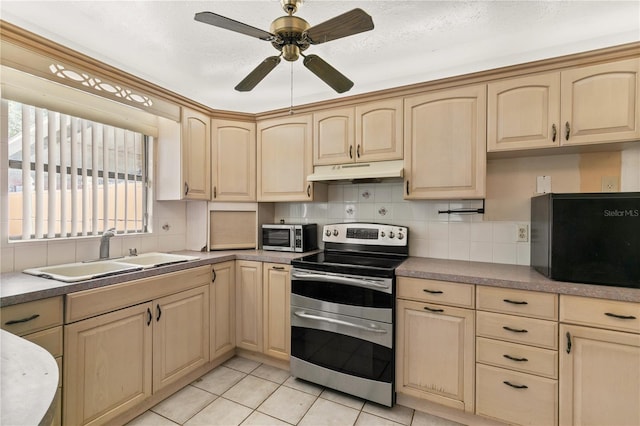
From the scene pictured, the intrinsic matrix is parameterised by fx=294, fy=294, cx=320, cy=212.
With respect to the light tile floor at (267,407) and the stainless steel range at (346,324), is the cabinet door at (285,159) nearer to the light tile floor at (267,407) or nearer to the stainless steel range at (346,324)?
the stainless steel range at (346,324)

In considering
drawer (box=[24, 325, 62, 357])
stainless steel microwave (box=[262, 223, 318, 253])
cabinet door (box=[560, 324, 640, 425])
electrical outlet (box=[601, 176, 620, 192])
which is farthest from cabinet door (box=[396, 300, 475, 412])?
drawer (box=[24, 325, 62, 357])

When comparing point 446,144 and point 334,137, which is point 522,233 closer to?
point 446,144

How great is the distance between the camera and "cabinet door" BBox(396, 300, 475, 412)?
1.73 metres

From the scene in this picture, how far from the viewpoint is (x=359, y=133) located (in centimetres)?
233

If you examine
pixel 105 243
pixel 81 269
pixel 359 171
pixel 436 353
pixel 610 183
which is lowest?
pixel 436 353

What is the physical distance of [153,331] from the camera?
184 cm

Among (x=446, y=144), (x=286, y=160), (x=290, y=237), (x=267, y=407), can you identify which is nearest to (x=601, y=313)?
(x=446, y=144)

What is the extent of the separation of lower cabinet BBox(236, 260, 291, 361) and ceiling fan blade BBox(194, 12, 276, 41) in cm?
154

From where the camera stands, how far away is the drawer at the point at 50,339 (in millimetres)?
1308

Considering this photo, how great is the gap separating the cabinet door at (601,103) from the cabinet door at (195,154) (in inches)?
102

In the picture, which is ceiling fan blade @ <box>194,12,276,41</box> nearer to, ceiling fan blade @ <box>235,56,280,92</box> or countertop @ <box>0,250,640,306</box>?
ceiling fan blade @ <box>235,56,280,92</box>

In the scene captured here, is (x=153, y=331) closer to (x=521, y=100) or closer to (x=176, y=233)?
(x=176, y=233)

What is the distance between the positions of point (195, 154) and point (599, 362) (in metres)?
2.93

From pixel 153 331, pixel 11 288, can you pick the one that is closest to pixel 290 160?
pixel 153 331
